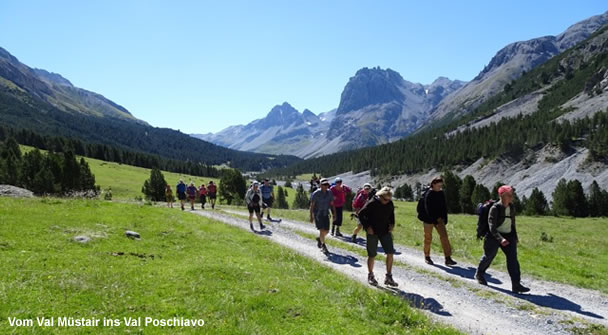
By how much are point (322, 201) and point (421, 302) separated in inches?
328

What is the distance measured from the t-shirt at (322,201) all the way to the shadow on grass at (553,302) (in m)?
8.32

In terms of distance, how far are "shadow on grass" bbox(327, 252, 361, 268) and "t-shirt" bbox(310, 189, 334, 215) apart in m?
2.13

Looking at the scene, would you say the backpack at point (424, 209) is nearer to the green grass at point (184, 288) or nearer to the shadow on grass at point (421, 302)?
the shadow on grass at point (421, 302)

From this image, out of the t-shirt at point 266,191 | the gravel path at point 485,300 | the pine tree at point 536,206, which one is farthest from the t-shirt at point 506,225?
the pine tree at point 536,206

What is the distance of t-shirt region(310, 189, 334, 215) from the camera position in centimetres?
1758

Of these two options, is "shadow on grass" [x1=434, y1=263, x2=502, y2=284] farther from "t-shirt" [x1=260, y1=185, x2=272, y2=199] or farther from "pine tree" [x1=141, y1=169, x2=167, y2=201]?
"pine tree" [x1=141, y1=169, x2=167, y2=201]

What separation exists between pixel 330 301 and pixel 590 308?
7.83m

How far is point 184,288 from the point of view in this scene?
382 inches

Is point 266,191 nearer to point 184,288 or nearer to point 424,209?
point 424,209

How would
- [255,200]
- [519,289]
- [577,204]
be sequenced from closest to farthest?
[519,289] → [255,200] → [577,204]

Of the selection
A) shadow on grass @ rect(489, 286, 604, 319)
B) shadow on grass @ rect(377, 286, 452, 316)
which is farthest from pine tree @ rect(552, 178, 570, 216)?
shadow on grass @ rect(377, 286, 452, 316)

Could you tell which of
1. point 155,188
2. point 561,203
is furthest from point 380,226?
point 155,188

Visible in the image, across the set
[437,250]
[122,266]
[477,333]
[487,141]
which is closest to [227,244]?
[122,266]

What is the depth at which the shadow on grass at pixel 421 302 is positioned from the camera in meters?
9.78
